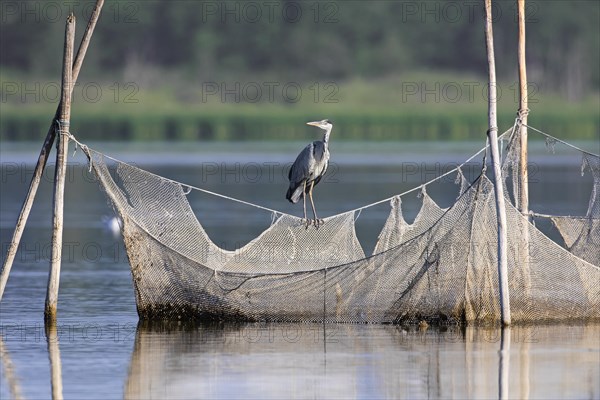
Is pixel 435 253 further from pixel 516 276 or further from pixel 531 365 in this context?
pixel 531 365

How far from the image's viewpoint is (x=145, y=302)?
15.8 m

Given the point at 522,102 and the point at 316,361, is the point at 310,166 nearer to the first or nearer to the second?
the point at 522,102

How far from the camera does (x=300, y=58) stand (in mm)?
86000

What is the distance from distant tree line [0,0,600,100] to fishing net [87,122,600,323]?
66239 millimetres

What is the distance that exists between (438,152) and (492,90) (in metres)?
38.4

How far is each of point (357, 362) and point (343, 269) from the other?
185 centimetres

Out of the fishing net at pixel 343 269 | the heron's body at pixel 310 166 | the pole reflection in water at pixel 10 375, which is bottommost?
the pole reflection in water at pixel 10 375

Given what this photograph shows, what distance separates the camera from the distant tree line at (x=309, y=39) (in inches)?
3280

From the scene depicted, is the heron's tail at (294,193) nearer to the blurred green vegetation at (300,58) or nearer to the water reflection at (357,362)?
the water reflection at (357,362)

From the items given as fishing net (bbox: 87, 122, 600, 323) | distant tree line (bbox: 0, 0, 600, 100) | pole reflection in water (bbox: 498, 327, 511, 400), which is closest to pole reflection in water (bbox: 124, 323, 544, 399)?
pole reflection in water (bbox: 498, 327, 511, 400)

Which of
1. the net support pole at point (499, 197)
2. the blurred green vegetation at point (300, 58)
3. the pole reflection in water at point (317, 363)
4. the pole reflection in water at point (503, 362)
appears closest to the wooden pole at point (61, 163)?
the pole reflection in water at point (317, 363)

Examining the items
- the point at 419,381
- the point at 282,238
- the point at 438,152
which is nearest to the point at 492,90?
the point at 282,238

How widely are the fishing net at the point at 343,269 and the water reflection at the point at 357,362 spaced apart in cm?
24

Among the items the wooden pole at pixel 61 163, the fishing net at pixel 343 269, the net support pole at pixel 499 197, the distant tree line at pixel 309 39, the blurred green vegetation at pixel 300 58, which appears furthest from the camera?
the distant tree line at pixel 309 39
